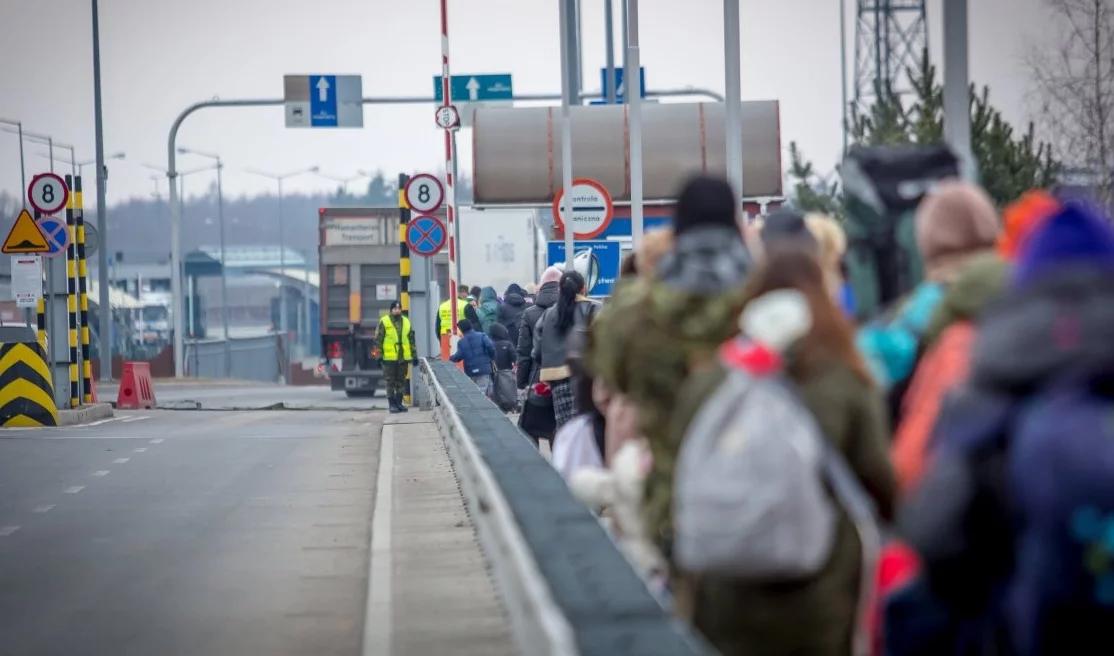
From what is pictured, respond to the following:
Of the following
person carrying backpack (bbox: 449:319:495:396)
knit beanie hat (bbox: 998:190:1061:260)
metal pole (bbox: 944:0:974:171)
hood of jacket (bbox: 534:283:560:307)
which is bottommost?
person carrying backpack (bbox: 449:319:495:396)

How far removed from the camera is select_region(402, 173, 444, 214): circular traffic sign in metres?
28.6

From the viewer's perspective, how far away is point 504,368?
2448 centimetres

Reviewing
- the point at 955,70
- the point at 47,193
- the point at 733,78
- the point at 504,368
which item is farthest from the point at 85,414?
the point at 955,70

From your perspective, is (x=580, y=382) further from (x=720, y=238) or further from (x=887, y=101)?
(x=887, y=101)

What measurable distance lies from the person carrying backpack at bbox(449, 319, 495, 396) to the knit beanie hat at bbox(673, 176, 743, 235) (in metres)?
18.7

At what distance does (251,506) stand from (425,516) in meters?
2.15

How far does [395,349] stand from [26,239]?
5.57 metres

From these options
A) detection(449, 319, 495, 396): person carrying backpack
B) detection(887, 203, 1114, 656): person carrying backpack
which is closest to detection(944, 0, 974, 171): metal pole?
detection(887, 203, 1114, 656): person carrying backpack

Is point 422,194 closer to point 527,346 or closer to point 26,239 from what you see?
point 26,239

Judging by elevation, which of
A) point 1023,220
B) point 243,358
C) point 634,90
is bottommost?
point 243,358

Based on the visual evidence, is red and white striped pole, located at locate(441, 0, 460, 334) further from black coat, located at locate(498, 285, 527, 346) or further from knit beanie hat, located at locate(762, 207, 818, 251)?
knit beanie hat, located at locate(762, 207, 818, 251)

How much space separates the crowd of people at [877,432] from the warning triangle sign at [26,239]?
2314cm

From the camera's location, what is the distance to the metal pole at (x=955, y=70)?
348 inches

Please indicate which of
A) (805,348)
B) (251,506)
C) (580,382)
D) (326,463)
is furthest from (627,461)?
(326,463)
